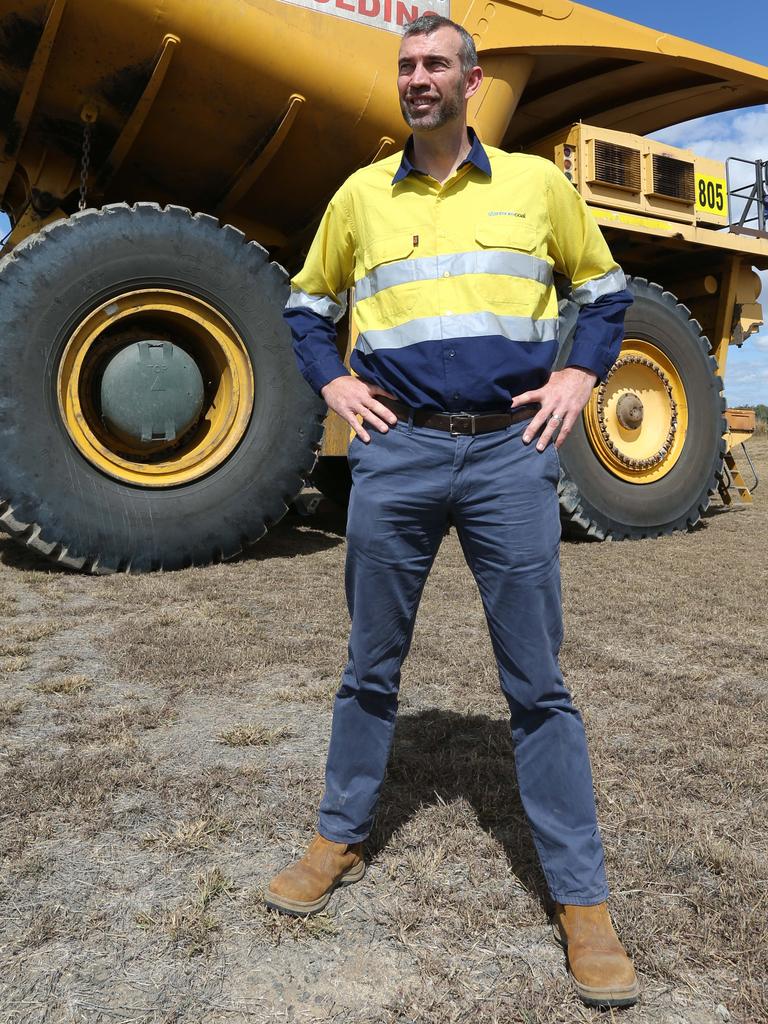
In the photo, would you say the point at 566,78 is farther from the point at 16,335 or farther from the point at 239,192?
the point at 16,335

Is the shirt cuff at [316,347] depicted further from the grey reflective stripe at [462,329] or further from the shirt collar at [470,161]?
the shirt collar at [470,161]

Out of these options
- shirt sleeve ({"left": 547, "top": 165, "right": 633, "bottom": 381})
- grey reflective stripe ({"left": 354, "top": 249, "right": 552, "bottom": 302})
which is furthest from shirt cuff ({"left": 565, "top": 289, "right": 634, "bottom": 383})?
grey reflective stripe ({"left": 354, "top": 249, "right": 552, "bottom": 302})

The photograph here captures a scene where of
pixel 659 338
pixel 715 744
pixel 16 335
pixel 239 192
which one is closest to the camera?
pixel 715 744

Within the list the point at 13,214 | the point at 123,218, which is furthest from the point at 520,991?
the point at 13,214

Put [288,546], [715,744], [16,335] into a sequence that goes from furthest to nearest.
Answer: [288,546] → [16,335] → [715,744]

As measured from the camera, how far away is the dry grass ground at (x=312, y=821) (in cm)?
155

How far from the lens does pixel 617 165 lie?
618 centimetres

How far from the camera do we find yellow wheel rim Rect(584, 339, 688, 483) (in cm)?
622

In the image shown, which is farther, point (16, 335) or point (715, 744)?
point (16, 335)

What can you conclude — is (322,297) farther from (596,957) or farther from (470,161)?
(596,957)

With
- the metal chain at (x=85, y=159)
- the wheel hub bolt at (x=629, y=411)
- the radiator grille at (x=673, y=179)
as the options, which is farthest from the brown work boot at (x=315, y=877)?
the radiator grille at (x=673, y=179)

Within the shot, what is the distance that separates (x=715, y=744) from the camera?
2.61m

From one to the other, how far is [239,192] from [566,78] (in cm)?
255

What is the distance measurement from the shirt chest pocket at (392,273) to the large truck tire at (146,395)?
3.07m
